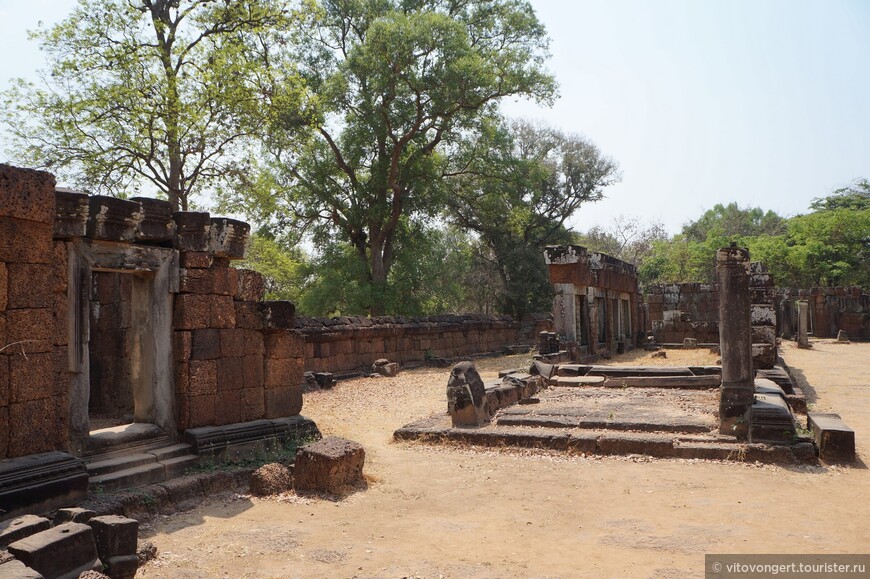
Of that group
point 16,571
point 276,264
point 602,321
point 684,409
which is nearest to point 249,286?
point 16,571

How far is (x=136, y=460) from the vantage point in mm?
6645

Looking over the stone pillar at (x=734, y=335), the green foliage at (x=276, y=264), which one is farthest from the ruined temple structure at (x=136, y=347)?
the green foliage at (x=276, y=264)

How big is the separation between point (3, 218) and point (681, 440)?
7.56m

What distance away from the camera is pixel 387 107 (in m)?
25.0

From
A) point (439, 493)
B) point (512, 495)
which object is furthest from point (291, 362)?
point (512, 495)

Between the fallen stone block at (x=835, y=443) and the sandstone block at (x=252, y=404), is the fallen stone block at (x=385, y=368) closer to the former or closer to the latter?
the sandstone block at (x=252, y=404)

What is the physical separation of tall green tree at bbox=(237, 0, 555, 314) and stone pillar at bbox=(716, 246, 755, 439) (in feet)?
53.8

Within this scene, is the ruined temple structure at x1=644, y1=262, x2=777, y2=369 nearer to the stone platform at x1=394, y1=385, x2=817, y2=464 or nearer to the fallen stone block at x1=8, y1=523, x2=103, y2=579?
the stone platform at x1=394, y1=385, x2=817, y2=464

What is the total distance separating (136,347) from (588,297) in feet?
49.0

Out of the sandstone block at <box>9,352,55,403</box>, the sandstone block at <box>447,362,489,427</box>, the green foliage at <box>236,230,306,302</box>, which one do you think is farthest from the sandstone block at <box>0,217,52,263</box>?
the green foliage at <box>236,230,306,302</box>

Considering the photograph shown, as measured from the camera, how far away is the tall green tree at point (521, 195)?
27.5 m

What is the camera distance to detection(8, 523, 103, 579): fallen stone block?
13.8 feet

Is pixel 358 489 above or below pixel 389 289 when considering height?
below

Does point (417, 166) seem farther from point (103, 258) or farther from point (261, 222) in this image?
point (103, 258)
